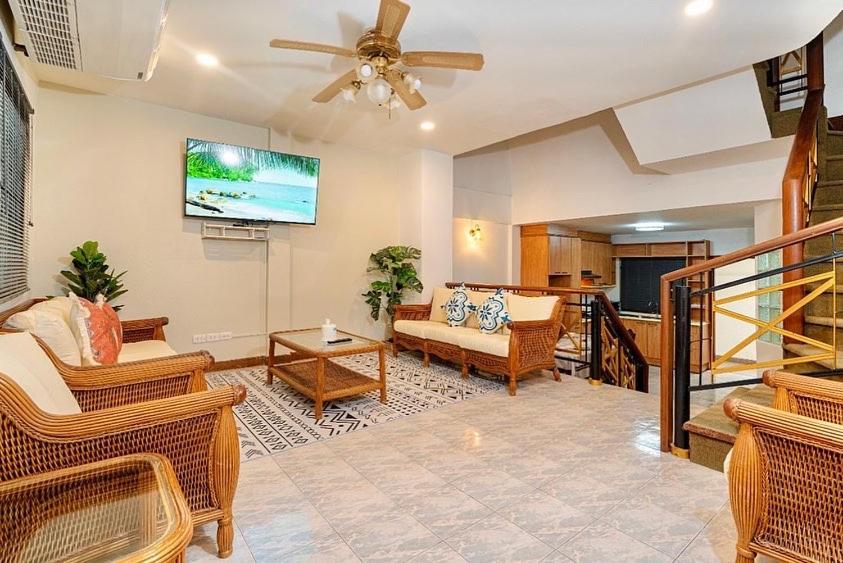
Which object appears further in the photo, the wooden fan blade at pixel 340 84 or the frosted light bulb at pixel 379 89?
the wooden fan blade at pixel 340 84

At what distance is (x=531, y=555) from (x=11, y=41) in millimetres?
4018

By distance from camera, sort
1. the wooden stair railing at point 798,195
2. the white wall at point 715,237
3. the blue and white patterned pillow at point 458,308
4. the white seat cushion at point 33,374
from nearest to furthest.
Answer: the white seat cushion at point 33,374 → the wooden stair railing at point 798,195 → the blue and white patterned pillow at point 458,308 → the white wall at point 715,237

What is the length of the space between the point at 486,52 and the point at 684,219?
14.9 ft

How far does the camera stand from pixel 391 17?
2.32m

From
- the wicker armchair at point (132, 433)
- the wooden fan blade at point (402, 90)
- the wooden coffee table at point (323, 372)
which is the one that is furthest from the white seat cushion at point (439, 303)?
the wicker armchair at point (132, 433)

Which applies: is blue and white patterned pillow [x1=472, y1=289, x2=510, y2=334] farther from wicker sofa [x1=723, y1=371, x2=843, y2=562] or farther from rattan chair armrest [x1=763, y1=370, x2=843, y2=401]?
wicker sofa [x1=723, y1=371, x2=843, y2=562]

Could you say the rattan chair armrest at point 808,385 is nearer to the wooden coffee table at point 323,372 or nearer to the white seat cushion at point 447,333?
the wooden coffee table at point 323,372

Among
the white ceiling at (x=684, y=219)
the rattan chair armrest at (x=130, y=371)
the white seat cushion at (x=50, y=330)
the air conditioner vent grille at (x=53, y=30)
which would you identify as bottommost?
the rattan chair armrest at (x=130, y=371)

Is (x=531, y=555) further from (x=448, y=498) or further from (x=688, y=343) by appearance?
(x=688, y=343)

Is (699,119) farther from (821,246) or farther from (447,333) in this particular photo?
(447,333)

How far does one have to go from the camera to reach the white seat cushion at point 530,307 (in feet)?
12.9

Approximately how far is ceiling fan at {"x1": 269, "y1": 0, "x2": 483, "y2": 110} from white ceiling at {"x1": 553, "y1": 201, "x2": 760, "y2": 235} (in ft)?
13.0

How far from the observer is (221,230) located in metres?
4.52

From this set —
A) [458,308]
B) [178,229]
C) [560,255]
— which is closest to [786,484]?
[458,308]
